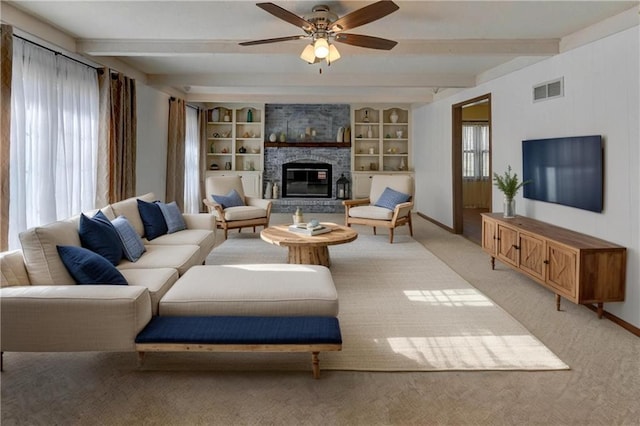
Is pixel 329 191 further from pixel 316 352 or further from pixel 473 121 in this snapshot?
pixel 316 352

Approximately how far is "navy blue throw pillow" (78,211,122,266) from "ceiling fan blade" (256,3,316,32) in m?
1.95

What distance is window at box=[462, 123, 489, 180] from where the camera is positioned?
1010 centimetres

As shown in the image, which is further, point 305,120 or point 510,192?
point 305,120

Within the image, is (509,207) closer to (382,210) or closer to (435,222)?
(382,210)

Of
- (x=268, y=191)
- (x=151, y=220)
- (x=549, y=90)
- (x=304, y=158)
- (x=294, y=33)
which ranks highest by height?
(x=294, y=33)

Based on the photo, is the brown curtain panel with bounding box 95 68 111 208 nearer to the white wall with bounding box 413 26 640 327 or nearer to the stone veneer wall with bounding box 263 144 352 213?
the white wall with bounding box 413 26 640 327

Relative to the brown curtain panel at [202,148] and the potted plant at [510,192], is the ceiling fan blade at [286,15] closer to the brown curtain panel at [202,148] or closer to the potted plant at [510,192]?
the potted plant at [510,192]

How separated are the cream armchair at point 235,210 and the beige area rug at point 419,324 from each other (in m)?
1.15

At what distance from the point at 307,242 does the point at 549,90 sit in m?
2.94

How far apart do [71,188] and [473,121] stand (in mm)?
8692

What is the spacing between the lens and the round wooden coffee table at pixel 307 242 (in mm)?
4324

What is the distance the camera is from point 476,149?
10156 mm

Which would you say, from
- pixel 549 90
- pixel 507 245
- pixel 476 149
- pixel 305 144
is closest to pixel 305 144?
pixel 305 144

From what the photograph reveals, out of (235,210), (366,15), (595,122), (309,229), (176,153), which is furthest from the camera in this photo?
(176,153)
